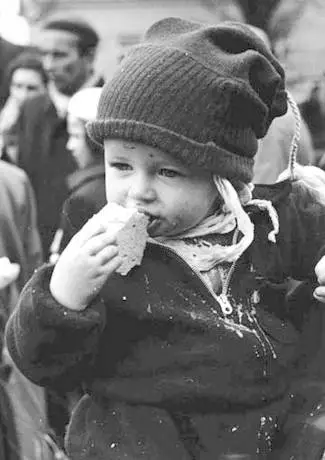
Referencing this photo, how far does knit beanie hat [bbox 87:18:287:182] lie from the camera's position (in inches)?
103

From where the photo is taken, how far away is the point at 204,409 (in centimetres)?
260

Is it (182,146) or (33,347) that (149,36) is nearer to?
(182,146)

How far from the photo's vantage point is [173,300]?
8.66 ft

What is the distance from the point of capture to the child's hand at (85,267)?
246 cm

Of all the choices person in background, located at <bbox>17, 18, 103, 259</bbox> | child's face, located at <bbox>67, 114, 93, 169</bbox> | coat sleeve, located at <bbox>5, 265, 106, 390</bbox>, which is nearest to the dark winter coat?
coat sleeve, located at <bbox>5, 265, 106, 390</bbox>

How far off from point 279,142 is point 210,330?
2.21 m

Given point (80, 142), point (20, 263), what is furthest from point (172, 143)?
point (80, 142)

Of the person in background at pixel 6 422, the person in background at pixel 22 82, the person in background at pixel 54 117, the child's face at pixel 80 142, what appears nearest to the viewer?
the person in background at pixel 6 422

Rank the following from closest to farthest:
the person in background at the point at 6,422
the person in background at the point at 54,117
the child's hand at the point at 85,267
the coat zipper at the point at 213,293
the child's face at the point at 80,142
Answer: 1. the child's hand at the point at 85,267
2. the coat zipper at the point at 213,293
3. the person in background at the point at 6,422
4. the child's face at the point at 80,142
5. the person in background at the point at 54,117

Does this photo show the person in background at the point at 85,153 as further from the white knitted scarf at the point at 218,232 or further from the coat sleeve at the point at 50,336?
the coat sleeve at the point at 50,336

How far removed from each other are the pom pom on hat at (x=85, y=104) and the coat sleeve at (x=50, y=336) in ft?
9.35

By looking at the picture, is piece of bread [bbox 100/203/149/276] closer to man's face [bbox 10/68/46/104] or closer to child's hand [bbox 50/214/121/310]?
child's hand [bbox 50/214/121/310]

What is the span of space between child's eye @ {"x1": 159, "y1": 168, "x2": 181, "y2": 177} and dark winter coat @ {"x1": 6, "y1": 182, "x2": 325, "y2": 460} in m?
0.16

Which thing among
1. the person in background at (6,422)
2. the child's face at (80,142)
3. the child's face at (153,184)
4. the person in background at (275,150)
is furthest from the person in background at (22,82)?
the child's face at (153,184)
